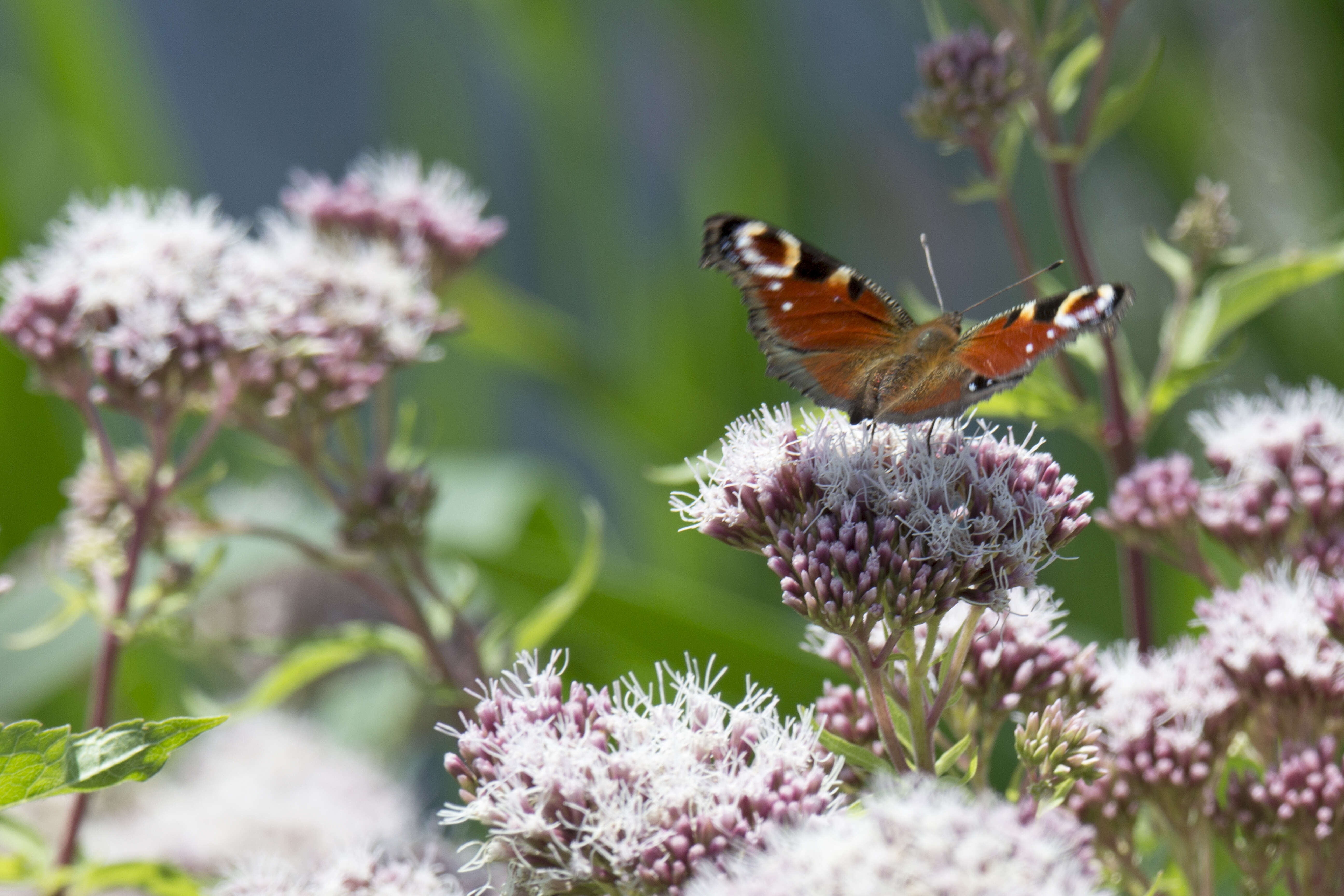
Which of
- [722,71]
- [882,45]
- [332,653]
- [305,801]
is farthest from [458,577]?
[882,45]

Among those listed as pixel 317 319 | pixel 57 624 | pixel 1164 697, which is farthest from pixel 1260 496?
pixel 57 624

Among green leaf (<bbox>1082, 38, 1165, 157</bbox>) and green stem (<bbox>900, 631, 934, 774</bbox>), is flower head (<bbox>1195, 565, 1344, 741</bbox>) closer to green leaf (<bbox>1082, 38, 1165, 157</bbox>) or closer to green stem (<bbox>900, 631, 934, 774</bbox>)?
green stem (<bbox>900, 631, 934, 774</bbox>)

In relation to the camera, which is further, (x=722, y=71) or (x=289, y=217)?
(x=722, y=71)

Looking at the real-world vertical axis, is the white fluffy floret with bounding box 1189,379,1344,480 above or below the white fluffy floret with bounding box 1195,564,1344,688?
above

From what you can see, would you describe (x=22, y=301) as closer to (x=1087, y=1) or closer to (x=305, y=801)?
(x=305, y=801)

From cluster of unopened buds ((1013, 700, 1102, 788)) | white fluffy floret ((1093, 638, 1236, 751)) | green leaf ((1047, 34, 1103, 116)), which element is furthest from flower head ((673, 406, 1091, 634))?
green leaf ((1047, 34, 1103, 116))
